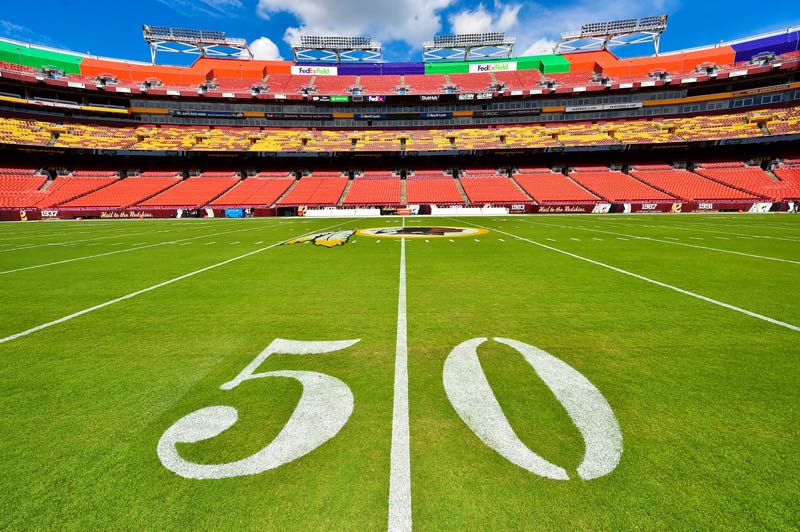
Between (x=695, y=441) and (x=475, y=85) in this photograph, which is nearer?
(x=695, y=441)

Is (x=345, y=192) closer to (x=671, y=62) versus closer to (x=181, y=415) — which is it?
(x=181, y=415)

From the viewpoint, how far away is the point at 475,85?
54969 mm

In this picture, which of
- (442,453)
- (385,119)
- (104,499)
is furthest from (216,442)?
(385,119)

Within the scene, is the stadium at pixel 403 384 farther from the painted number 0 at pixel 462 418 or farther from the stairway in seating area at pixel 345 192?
the stairway in seating area at pixel 345 192

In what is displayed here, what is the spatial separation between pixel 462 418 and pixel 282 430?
1400 millimetres

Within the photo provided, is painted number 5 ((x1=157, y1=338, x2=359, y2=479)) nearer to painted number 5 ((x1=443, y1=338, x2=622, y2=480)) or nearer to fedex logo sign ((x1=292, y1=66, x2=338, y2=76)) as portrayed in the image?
painted number 5 ((x1=443, y1=338, x2=622, y2=480))

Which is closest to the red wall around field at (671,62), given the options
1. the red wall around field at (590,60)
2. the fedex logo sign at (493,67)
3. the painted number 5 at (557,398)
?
the red wall around field at (590,60)

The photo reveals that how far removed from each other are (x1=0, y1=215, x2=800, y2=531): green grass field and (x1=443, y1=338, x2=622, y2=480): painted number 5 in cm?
5

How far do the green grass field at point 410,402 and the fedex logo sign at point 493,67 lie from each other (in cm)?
6266

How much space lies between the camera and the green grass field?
187 centimetres

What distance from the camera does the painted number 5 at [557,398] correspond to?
2178 millimetres

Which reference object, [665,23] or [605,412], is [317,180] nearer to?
[605,412]

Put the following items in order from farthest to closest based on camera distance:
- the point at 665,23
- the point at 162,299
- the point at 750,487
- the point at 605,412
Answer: the point at 665,23
the point at 162,299
the point at 605,412
the point at 750,487

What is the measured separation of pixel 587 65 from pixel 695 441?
69752 mm
